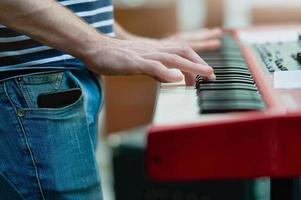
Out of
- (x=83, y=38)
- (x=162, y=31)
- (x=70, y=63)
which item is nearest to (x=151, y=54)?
(x=83, y=38)

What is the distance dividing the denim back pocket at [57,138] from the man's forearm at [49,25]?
11 centimetres

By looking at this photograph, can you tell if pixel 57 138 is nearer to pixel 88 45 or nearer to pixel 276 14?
pixel 88 45

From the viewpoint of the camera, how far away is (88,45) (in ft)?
2.92

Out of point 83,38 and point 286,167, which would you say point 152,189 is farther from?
point 286,167

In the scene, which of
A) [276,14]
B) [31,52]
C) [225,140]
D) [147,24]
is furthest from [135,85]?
[225,140]

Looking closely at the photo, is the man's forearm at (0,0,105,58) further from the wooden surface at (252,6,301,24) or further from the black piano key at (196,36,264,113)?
the wooden surface at (252,6,301,24)

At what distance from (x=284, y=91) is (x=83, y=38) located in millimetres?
299

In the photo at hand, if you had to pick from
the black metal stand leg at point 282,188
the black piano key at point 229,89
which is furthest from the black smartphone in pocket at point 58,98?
the black metal stand leg at point 282,188

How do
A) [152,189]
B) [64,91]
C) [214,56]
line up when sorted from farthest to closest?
[152,189]
[214,56]
[64,91]

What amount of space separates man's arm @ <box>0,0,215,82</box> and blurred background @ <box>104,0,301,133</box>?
205 centimetres

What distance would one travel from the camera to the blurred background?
9.72 ft

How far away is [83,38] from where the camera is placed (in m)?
0.89

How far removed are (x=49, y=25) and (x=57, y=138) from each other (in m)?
0.19

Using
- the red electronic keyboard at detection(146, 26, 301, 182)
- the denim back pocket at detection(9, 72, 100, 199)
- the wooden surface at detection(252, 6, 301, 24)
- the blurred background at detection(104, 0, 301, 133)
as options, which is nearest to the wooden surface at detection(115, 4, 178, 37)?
the blurred background at detection(104, 0, 301, 133)
